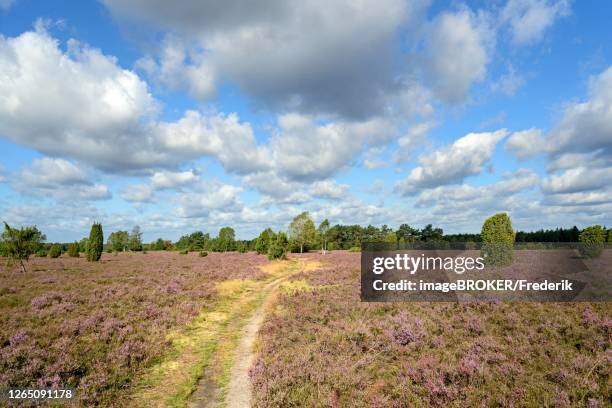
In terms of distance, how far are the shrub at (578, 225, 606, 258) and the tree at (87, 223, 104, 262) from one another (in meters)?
59.3

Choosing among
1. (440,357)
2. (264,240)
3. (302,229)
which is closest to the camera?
(440,357)

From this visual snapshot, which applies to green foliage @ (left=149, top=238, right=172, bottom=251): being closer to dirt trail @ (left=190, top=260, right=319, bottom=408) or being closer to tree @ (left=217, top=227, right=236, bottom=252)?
tree @ (left=217, top=227, right=236, bottom=252)

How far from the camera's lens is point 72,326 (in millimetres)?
13727

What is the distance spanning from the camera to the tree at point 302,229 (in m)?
77.8

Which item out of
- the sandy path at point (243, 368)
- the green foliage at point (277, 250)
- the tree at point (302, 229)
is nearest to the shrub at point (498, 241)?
the sandy path at point (243, 368)

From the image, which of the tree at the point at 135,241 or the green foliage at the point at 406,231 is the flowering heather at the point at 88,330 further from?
the green foliage at the point at 406,231

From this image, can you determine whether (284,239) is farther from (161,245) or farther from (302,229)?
(161,245)

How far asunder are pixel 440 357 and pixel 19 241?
4049 centimetres

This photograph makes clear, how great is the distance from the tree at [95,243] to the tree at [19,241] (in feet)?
33.3

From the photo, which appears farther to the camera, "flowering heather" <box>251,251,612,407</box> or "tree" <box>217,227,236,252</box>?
"tree" <box>217,227,236,252</box>

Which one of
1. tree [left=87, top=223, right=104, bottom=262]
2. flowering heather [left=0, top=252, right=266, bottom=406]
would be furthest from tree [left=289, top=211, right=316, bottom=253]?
flowering heather [left=0, top=252, right=266, bottom=406]

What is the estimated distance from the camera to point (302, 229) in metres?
78.0

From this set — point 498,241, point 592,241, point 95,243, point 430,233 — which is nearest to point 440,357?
point 498,241

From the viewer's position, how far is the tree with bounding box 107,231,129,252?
8300 cm
